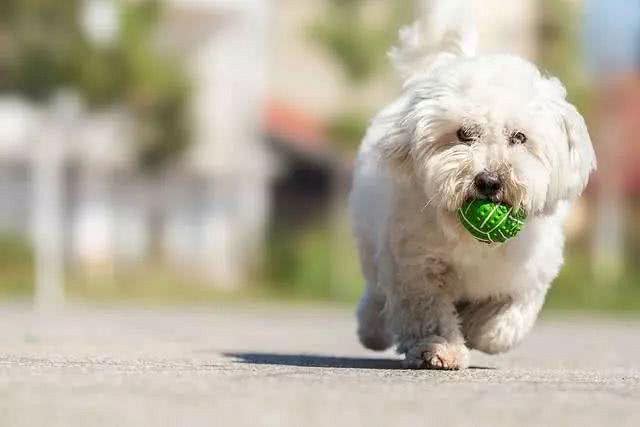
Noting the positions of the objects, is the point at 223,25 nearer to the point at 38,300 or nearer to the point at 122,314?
the point at 38,300

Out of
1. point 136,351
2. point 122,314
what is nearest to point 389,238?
point 136,351

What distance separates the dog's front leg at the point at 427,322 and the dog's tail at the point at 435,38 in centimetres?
173

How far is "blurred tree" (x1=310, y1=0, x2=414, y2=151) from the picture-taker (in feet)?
96.0

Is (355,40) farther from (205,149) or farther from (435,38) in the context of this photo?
(435,38)

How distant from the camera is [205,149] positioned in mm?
33781

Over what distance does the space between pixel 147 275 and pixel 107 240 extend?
3.67 metres

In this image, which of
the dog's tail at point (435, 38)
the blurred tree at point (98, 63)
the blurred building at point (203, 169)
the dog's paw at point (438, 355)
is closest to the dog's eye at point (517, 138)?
the dog's paw at point (438, 355)

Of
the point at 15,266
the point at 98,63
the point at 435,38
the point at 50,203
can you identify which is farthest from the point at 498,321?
the point at 15,266

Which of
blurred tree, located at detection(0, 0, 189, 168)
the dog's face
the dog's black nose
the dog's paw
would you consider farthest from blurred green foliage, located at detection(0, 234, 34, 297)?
the dog's black nose

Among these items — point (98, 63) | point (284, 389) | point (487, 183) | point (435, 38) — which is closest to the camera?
point (284, 389)

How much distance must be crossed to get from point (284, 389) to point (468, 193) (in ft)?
5.41

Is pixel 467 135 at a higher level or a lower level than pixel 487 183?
higher

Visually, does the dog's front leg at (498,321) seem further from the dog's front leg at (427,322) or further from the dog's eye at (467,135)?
the dog's eye at (467,135)

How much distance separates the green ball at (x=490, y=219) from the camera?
711 centimetres
